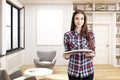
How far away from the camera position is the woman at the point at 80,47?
1.60 meters

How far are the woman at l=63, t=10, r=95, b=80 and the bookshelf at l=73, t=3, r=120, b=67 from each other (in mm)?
6397

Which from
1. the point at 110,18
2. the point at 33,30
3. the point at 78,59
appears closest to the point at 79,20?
the point at 78,59

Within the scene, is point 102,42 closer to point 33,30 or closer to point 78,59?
point 33,30

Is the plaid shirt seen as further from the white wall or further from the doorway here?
the doorway

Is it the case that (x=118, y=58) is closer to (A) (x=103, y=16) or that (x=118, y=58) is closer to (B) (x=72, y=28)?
(A) (x=103, y=16)

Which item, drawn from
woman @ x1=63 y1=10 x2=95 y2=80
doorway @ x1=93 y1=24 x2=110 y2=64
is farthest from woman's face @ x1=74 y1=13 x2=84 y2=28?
doorway @ x1=93 y1=24 x2=110 y2=64

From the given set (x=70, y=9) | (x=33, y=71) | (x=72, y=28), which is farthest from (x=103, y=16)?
(x=72, y=28)

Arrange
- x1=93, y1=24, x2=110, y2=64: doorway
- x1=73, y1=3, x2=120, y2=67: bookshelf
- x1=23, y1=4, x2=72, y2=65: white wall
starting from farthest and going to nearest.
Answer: x1=93, y1=24, x2=110, y2=64: doorway
x1=23, y1=4, x2=72, y2=65: white wall
x1=73, y1=3, x2=120, y2=67: bookshelf

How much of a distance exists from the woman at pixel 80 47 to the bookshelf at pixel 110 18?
6397 mm

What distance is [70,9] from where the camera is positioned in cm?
788

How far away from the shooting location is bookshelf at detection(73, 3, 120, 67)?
771 cm

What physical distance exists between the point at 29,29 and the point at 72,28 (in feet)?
21.2

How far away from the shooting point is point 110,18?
8.02 metres

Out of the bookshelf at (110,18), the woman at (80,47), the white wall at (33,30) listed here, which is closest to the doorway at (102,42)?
the bookshelf at (110,18)
